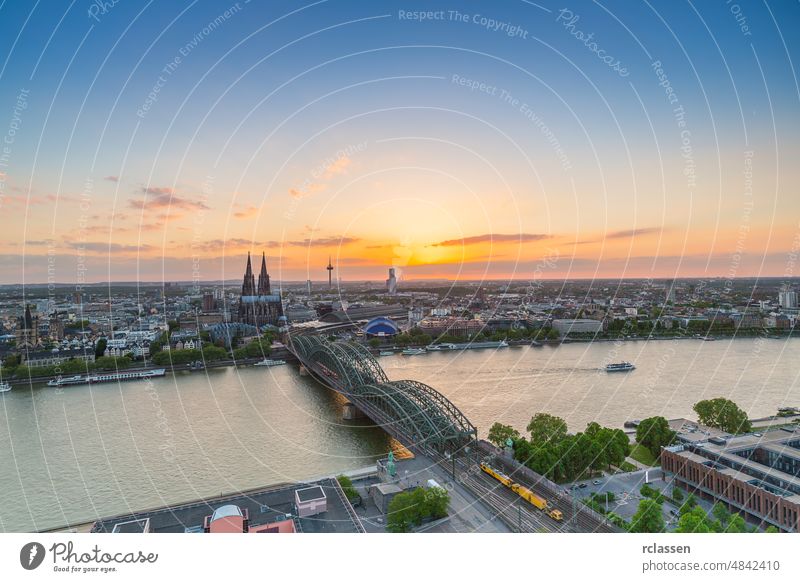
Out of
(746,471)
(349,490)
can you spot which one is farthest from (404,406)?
(746,471)

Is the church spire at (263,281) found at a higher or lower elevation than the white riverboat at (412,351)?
higher

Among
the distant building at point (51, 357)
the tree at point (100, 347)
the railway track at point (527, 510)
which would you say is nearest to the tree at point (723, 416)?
the railway track at point (527, 510)

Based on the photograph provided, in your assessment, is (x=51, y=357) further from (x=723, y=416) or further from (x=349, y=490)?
(x=723, y=416)

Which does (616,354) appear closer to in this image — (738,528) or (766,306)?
(766,306)

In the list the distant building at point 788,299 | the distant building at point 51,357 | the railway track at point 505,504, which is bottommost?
the distant building at point 51,357

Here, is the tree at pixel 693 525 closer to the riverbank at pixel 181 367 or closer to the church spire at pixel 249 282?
the riverbank at pixel 181 367
